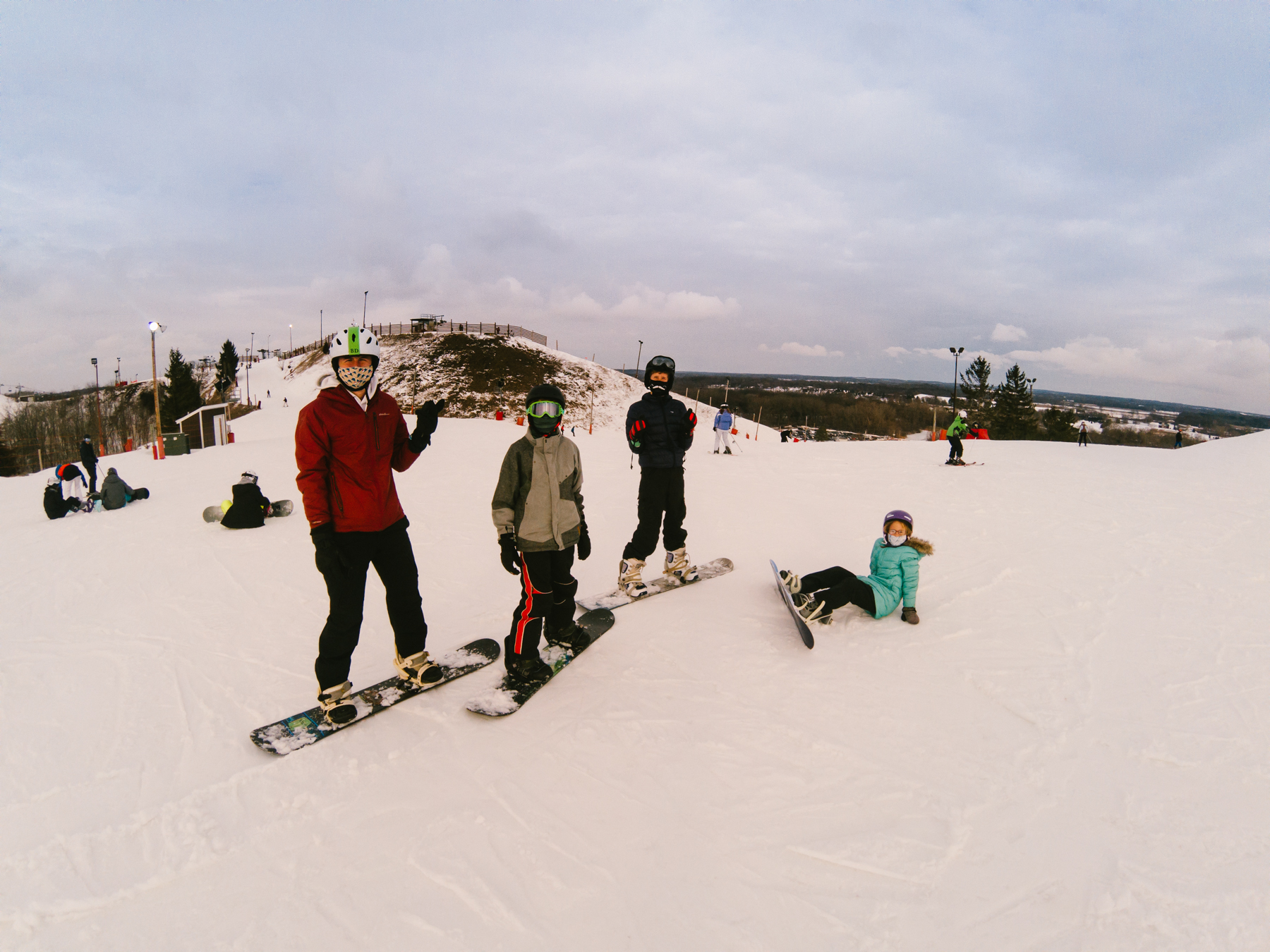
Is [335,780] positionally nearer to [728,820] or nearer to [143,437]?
[728,820]

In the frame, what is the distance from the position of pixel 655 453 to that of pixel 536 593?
2160mm

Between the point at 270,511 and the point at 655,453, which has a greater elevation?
the point at 655,453

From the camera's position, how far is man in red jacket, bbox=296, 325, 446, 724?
10.6 feet

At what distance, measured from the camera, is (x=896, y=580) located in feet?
16.5

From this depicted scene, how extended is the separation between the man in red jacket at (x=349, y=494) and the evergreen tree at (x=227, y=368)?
72.5m

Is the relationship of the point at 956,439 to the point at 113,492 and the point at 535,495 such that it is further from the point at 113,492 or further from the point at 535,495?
the point at 113,492

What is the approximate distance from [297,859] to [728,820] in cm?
202

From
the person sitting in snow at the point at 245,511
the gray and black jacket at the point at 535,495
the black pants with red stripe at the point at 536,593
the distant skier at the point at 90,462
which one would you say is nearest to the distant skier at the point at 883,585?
the black pants with red stripe at the point at 536,593

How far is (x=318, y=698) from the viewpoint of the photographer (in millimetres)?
3459

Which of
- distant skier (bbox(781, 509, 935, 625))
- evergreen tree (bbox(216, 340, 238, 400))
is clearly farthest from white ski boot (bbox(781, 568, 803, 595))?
evergreen tree (bbox(216, 340, 238, 400))

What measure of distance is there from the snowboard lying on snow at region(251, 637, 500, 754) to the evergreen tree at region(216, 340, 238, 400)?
7237 cm

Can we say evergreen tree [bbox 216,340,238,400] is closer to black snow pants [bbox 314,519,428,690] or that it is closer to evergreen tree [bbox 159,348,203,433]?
evergreen tree [bbox 159,348,203,433]

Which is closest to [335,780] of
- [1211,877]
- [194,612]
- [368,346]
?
[368,346]

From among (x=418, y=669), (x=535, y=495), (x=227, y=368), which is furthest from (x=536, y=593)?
(x=227, y=368)
